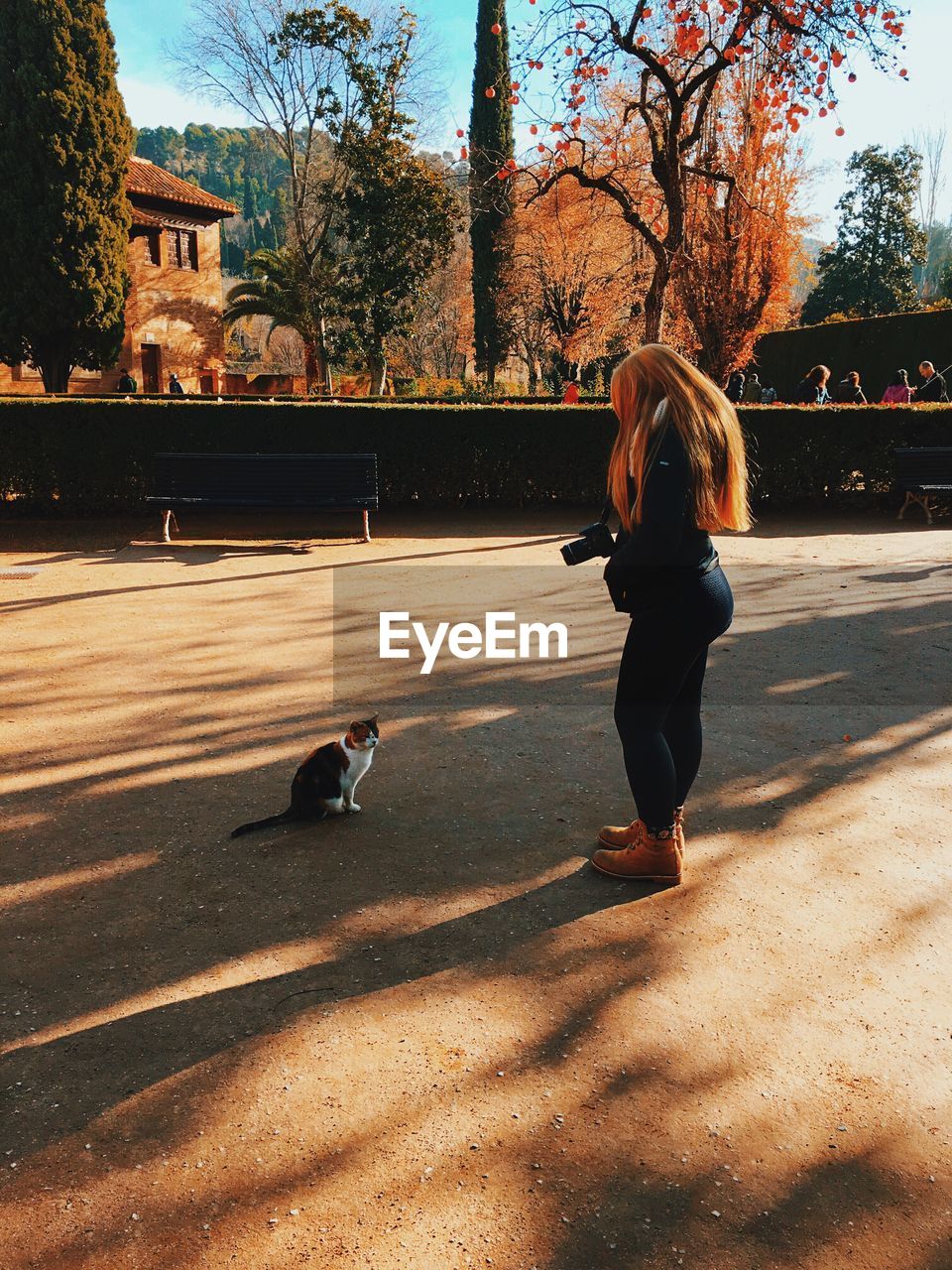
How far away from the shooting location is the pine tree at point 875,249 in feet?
175

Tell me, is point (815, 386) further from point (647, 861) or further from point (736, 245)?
point (647, 861)

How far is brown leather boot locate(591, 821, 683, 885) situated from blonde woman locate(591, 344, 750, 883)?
0.15m

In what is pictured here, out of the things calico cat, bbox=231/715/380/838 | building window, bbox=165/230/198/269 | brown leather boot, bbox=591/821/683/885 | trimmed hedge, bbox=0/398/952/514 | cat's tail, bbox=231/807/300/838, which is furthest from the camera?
building window, bbox=165/230/198/269

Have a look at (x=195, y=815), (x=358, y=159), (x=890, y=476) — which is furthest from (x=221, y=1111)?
(x=358, y=159)

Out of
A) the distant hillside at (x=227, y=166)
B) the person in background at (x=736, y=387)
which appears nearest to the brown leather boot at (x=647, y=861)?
the person in background at (x=736, y=387)

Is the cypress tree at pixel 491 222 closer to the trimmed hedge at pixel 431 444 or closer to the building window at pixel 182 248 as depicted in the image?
the building window at pixel 182 248

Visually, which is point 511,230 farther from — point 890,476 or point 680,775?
point 680,775

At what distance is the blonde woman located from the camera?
3199mm

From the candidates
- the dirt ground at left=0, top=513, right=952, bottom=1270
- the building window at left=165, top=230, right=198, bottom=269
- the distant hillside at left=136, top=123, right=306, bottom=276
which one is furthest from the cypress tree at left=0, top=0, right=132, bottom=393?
the distant hillside at left=136, top=123, right=306, bottom=276

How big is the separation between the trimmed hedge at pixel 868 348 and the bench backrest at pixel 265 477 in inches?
769

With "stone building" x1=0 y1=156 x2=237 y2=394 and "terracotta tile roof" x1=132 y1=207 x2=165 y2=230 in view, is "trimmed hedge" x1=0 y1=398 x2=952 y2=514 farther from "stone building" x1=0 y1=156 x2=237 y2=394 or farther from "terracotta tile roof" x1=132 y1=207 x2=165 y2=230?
"terracotta tile roof" x1=132 y1=207 x2=165 y2=230

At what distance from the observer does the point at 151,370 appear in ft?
110

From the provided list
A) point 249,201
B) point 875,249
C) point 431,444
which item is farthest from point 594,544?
point 249,201

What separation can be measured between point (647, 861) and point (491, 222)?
125 feet
